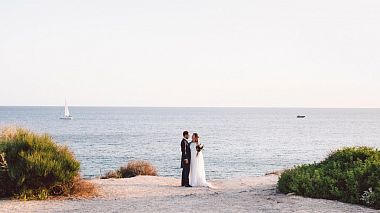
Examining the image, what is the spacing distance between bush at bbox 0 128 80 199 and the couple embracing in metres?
4.72

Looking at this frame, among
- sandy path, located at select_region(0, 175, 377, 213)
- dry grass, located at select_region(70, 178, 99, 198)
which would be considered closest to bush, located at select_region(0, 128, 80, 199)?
dry grass, located at select_region(70, 178, 99, 198)

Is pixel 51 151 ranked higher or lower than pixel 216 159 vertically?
higher

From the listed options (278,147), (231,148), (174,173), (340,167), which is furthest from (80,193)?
(278,147)

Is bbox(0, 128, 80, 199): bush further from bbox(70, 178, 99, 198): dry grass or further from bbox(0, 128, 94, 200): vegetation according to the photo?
bbox(70, 178, 99, 198): dry grass

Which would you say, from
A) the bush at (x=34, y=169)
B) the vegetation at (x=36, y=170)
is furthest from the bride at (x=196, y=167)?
the bush at (x=34, y=169)

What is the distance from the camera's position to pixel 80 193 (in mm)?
15383

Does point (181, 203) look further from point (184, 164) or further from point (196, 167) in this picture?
point (184, 164)

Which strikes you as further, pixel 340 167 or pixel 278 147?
pixel 278 147

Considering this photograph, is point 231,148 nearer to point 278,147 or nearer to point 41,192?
point 278,147

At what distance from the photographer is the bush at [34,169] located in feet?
47.9

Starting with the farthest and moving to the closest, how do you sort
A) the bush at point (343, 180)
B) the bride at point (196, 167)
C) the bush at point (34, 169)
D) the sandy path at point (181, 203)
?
the bride at point (196, 167) < the bush at point (34, 169) < the bush at point (343, 180) < the sandy path at point (181, 203)

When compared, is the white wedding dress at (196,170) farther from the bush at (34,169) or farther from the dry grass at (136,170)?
the dry grass at (136,170)

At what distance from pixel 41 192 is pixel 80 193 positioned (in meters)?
1.19

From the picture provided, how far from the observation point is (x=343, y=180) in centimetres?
1399
